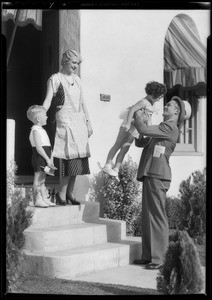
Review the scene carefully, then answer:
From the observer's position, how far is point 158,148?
24.4 ft

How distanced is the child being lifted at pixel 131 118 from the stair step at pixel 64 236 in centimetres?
121

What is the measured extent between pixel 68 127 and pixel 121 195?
1.97 meters

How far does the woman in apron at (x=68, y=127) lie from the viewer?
8242mm

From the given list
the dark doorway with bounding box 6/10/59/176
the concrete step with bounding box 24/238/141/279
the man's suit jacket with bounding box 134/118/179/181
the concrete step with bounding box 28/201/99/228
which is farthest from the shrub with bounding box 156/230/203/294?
the dark doorway with bounding box 6/10/59/176

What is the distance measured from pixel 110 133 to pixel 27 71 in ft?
8.07

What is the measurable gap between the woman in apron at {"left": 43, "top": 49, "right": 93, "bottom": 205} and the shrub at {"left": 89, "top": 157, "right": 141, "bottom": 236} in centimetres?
125

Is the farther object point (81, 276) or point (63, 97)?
point (63, 97)

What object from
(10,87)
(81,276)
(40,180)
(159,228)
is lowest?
(81,276)

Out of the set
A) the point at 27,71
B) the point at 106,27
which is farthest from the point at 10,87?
the point at 106,27

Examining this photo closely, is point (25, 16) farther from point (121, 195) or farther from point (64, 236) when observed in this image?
point (121, 195)

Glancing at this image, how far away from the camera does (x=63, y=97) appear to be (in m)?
8.28

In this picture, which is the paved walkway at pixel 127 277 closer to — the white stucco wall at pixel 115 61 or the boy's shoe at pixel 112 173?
the boy's shoe at pixel 112 173

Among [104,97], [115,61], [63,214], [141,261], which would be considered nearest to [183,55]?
[115,61]
